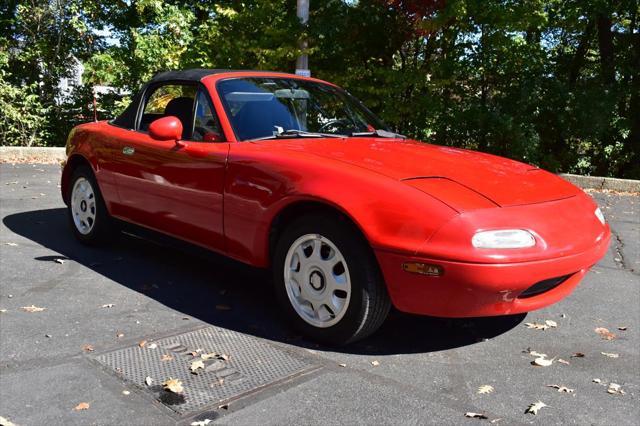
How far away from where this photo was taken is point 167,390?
115 inches

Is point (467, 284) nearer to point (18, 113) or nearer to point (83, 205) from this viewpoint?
point (83, 205)

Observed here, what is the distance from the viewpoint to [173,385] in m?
2.97

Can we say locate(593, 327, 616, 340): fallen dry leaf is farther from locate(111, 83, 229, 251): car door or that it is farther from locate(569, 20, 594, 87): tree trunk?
locate(569, 20, 594, 87): tree trunk

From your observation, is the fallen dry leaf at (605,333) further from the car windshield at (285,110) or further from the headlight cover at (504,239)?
the car windshield at (285,110)

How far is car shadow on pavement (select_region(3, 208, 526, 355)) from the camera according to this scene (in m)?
3.69

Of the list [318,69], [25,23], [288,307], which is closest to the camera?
[288,307]

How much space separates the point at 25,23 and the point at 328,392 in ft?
44.9

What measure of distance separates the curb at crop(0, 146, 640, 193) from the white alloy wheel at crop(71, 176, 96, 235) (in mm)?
A: 7237

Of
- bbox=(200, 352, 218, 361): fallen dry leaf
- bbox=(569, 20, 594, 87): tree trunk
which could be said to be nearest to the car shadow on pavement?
bbox=(200, 352, 218, 361): fallen dry leaf

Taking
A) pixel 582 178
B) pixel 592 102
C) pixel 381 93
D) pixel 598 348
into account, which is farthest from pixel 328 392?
pixel 592 102

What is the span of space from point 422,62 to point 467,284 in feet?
29.6

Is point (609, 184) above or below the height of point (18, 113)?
below

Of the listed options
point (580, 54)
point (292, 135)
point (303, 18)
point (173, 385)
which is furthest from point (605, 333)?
point (580, 54)

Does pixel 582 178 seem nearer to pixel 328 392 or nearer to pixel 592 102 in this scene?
pixel 592 102
